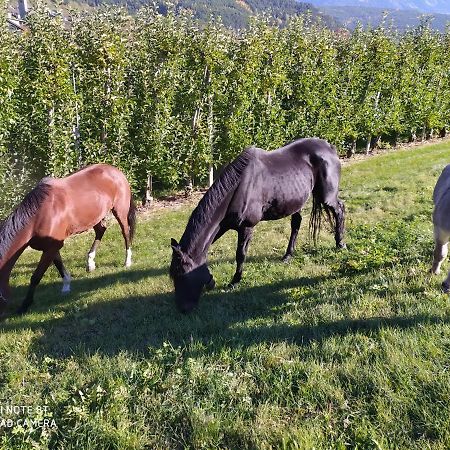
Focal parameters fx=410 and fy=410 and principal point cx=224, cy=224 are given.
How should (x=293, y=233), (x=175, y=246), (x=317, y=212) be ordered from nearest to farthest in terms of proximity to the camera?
1. (x=175, y=246)
2. (x=293, y=233)
3. (x=317, y=212)

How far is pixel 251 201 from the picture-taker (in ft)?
20.6

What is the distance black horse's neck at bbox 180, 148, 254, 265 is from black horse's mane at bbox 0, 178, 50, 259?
2437 millimetres

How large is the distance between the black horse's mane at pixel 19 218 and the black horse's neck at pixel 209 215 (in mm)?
2437

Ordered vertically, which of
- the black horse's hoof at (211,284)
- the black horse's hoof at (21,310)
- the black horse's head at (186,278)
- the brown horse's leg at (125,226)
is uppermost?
the black horse's head at (186,278)

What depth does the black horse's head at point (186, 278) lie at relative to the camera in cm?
534

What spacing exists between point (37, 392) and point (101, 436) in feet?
3.54

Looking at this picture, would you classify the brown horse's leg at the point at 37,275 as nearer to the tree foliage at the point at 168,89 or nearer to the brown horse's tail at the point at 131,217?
the brown horse's tail at the point at 131,217

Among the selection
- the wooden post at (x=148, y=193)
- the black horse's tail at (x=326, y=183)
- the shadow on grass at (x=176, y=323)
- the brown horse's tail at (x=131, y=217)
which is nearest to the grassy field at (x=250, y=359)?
the shadow on grass at (x=176, y=323)

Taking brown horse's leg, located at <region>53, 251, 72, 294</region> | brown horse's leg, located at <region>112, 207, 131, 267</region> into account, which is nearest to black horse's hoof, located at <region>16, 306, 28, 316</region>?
brown horse's leg, located at <region>53, 251, 72, 294</region>

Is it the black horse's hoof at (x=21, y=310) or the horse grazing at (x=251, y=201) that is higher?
the horse grazing at (x=251, y=201)

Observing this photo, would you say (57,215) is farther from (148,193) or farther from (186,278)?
(148,193)

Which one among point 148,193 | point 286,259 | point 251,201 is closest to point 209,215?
point 251,201

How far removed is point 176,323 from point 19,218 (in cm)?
289

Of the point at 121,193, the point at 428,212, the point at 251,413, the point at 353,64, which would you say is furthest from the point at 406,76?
the point at 251,413
